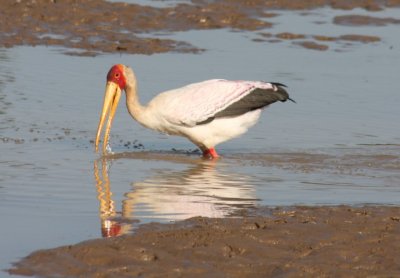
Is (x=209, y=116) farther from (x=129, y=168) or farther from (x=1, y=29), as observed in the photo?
(x=1, y=29)

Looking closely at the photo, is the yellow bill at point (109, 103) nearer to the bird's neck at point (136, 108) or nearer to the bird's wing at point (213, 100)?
the bird's neck at point (136, 108)

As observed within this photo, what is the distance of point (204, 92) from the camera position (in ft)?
35.3

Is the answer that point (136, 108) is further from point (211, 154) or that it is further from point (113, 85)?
point (211, 154)

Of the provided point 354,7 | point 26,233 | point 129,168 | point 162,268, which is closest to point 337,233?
point 162,268

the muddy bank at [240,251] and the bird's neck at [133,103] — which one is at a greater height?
the bird's neck at [133,103]

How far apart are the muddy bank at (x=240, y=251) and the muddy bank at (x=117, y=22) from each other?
26.8 feet

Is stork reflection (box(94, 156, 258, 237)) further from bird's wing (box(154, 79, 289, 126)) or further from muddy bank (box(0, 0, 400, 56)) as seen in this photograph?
muddy bank (box(0, 0, 400, 56))

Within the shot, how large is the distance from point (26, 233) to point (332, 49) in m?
9.45

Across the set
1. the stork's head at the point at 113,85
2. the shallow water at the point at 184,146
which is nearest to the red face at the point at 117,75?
the stork's head at the point at 113,85

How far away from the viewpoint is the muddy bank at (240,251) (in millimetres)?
6617

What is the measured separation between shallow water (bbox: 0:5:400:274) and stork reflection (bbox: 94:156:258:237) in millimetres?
13

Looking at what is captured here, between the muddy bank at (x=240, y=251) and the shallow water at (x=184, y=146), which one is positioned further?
the shallow water at (x=184, y=146)

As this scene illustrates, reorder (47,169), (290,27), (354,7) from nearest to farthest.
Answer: (47,169)
(290,27)
(354,7)

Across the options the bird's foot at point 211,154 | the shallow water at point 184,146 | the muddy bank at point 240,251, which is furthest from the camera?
the bird's foot at point 211,154
